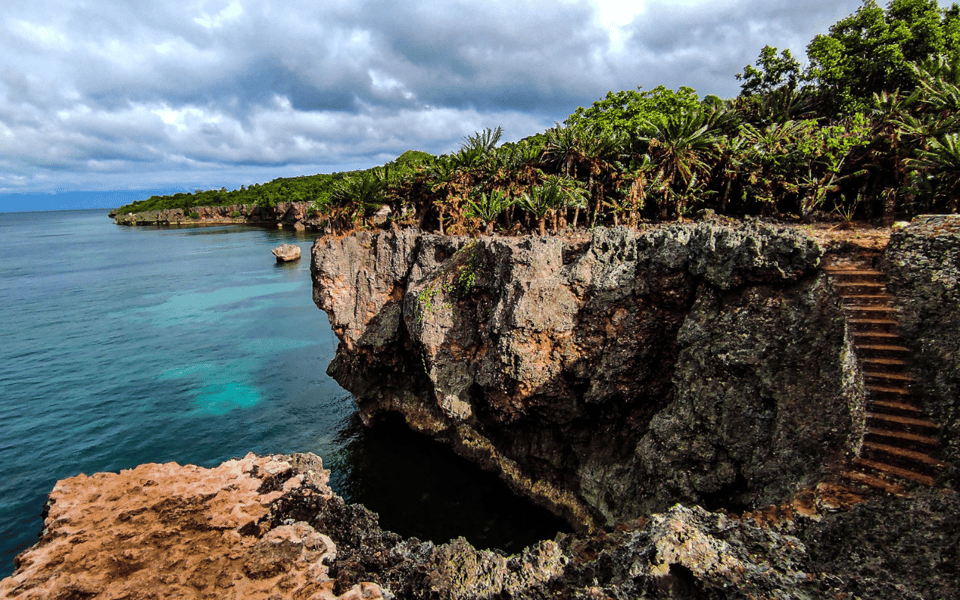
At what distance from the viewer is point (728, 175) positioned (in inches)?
668

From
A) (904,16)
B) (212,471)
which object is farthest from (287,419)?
(904,16)

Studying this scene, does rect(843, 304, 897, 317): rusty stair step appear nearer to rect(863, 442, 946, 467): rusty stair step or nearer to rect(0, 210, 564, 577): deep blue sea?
rect(863, 442, 946, 467): rusty stair step

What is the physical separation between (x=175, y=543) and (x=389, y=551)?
4345 millimetres

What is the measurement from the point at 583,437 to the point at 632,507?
2.95m

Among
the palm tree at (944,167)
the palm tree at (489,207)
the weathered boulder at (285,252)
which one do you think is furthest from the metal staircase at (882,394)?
the weathered boulder at (285,252)

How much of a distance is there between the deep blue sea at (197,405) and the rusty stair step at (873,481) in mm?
9495

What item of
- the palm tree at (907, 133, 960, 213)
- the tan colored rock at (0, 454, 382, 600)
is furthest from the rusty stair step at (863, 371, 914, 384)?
the tan colored rock at (0, 454, 382, 600)

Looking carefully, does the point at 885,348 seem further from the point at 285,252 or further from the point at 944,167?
the point at 285,252

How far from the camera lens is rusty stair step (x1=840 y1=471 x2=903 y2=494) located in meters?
7.08

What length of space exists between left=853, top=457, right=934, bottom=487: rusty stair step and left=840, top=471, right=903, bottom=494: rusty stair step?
176mm

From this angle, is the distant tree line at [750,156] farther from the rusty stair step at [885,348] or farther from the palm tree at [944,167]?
the rusty stair step at [885,348]

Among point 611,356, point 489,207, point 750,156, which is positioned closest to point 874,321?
point 611,356

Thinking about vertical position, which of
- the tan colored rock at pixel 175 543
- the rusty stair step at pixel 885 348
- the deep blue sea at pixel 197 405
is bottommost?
the deep blue sea at pixel 197 405

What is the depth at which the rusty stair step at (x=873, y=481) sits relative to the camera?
7.08 meters
